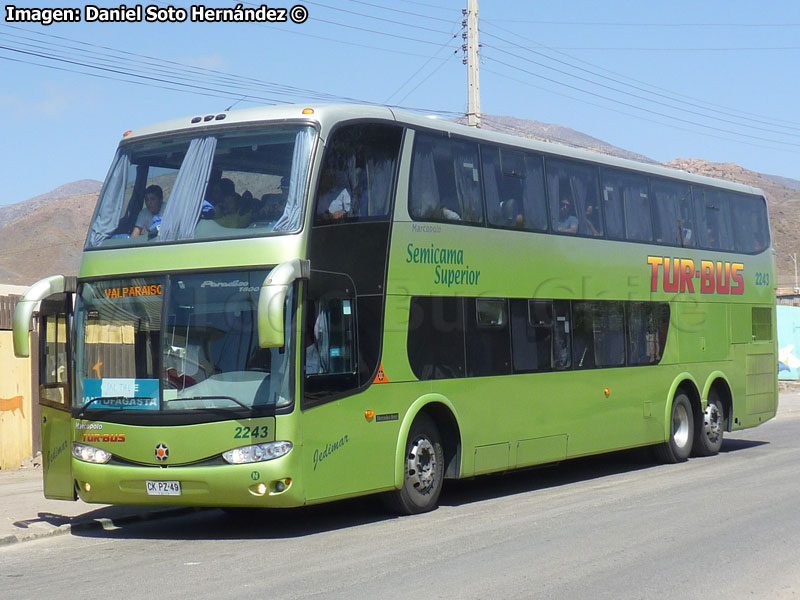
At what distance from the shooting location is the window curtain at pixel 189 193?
1132cm

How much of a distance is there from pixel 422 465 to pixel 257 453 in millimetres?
2461

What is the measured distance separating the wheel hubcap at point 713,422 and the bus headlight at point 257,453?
9745 mm

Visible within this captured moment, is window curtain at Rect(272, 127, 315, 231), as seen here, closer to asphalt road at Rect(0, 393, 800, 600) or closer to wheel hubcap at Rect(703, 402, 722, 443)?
asphalt road at Rect(0, 393, 800, 600)

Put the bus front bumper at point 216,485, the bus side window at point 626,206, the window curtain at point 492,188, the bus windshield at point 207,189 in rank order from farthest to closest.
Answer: the bus side window at point 626,206, the window curtain at point 492,188, the bus windshield at point 207,189, the bus front bumper at point 216,485

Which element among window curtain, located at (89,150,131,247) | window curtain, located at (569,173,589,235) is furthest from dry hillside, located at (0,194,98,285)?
window curtain, located at (89,150,131,247)

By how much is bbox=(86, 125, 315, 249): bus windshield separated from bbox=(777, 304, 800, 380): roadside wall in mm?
32755

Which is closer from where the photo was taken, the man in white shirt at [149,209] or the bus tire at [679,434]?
the man in white shirt at [149,209]

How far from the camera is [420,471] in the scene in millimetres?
12516

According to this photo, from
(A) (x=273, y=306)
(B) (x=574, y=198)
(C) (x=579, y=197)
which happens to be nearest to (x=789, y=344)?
(C) (x=579, y=197)

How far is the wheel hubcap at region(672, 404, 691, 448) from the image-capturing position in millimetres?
17828

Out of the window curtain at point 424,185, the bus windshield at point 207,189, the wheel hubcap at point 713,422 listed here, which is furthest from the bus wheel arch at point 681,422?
the bus windshield at point 207,189

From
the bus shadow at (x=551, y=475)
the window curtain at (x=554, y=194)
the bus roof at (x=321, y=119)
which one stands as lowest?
the bus shadow at (x=551, y=475)

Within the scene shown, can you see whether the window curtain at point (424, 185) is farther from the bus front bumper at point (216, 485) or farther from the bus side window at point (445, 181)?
the bus front bumper at point (216, 485)

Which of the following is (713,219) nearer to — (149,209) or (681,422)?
(681,422)
